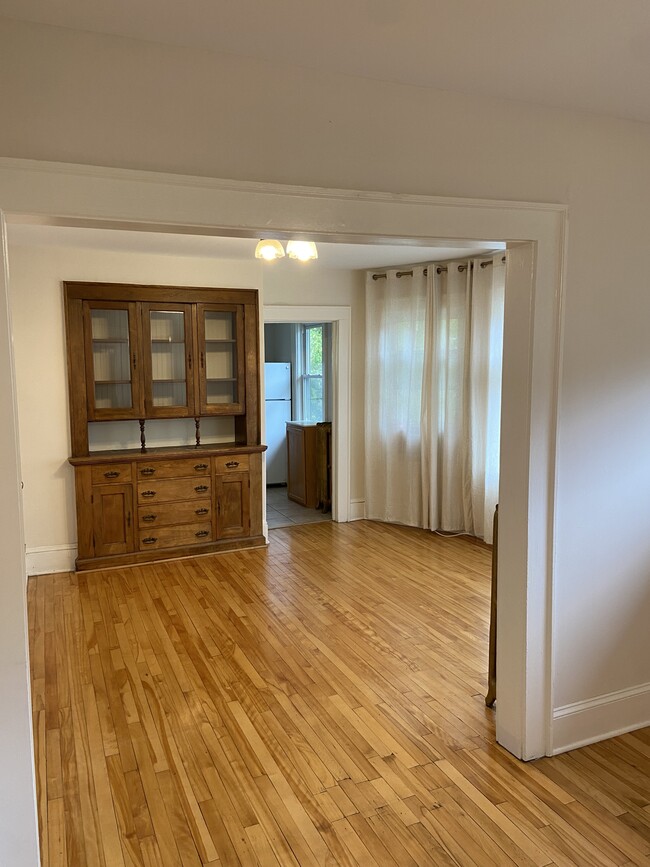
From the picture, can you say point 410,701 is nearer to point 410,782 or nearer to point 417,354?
point 410,782

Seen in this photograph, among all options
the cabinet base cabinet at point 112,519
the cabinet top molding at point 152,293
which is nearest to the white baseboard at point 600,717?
the cabinet base cabinet at point 112,519

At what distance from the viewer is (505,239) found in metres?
2.41

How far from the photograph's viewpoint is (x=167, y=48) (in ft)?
6.24

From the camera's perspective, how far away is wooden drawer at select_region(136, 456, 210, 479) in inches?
206

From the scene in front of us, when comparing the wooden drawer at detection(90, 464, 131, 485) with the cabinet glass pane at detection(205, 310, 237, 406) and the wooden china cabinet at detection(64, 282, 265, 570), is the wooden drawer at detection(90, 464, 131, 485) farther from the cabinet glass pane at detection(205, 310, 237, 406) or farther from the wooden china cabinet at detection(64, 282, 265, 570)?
the cabinet glass pane at detection(205, 310, 237, 406)

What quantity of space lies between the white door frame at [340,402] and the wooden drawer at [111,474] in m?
2.18

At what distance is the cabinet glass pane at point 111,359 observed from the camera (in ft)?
17.1

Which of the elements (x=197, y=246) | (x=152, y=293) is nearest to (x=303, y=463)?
(x=152, y=293)

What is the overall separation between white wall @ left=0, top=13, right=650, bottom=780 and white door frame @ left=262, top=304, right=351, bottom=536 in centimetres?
387

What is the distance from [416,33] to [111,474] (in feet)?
13.5

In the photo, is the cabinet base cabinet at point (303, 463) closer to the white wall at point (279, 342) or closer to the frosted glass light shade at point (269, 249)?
the white wall at point (279, 342)

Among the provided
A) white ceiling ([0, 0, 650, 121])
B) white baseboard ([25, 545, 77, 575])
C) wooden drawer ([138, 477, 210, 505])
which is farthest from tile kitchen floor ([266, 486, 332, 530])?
white ceiling ([0, 0, 650, 121])

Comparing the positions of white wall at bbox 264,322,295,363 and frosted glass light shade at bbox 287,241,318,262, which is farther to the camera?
white wall at bbox 264,322,295,363

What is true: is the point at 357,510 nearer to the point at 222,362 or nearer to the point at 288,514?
the point at 288,514
